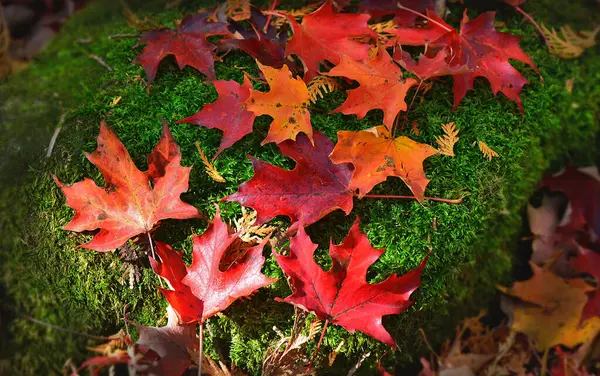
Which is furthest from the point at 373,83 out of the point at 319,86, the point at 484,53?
the point at 484,53

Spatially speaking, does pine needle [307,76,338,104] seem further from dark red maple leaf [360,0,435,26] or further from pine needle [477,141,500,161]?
pine needle [477,141,500,161]

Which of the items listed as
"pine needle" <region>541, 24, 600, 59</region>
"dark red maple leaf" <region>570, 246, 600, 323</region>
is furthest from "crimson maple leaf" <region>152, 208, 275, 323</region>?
"pine needle" <region>541, 24, 600, 59</region>

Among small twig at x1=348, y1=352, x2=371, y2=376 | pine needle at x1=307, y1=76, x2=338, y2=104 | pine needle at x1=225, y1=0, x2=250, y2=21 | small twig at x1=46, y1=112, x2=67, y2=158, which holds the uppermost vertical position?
pine needle at x1=225, y1=0, x2=250, y2=21

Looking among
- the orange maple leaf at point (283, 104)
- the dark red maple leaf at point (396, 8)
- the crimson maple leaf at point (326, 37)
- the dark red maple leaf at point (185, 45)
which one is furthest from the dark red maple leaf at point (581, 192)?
the dark red maple leaf at point (185, 45)

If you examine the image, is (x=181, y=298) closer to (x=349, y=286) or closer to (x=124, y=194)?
(x=124, y=194)

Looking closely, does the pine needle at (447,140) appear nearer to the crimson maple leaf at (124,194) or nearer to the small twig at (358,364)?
the small twig at (358,364)

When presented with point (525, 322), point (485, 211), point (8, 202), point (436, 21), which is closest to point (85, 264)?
point (8, 202)
